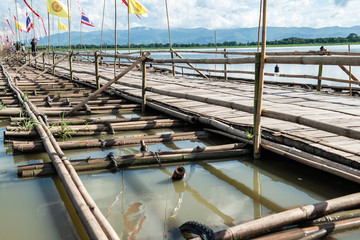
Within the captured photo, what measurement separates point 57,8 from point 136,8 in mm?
3297

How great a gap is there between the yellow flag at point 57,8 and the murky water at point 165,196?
37.5 feet

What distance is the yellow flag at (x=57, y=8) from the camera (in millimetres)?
13781

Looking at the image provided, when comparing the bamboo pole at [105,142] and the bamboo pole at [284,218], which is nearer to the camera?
the bamboo pole at [284,218]

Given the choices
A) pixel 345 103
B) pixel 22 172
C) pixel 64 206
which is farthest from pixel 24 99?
pixel 345 103

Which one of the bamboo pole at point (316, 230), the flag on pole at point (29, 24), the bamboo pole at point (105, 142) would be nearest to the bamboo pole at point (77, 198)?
the bamboo pole at point (105, 142)

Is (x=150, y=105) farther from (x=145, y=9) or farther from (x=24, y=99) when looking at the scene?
(x=145, y=9)


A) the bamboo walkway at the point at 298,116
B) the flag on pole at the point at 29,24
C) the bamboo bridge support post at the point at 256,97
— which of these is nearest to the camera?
the bamboo walkway at the point at 298,116

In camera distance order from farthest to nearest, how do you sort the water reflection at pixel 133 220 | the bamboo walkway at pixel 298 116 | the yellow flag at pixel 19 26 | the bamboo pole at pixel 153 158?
the yellow flag at pixel 19 26 → the bamboo pole at pixel 153 158 → the bamboo walkway at pixel 298 116 → the water reflection at pixel 133 220

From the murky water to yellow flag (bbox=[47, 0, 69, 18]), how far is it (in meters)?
11.4

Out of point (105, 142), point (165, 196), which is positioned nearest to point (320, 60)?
point (165, 196)

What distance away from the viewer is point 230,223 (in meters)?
2.46

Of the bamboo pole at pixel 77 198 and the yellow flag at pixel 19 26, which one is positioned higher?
the yellow flag at pixel 19 26

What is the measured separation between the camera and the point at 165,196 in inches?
114

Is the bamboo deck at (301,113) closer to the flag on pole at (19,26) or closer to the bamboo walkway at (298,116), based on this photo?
the bamboo walkway at (298,116)
